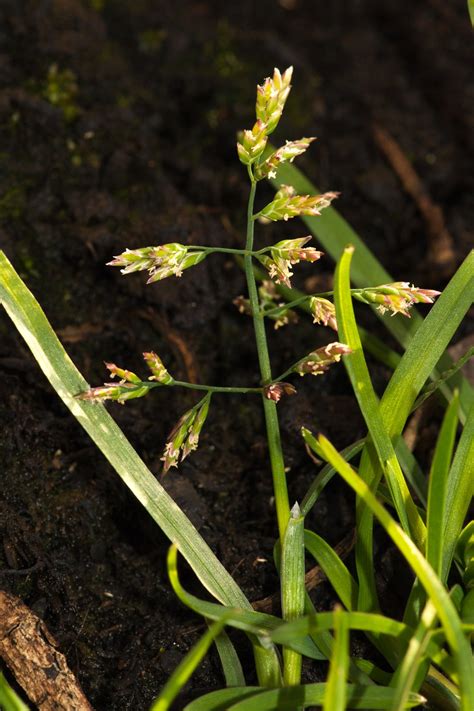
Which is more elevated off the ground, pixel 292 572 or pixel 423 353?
pixel 423 353

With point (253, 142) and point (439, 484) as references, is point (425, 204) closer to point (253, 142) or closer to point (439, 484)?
point (253, 142)

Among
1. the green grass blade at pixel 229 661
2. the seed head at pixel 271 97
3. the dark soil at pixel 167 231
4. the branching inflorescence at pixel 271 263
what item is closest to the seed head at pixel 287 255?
the branching inflorescence at pixel 271 263

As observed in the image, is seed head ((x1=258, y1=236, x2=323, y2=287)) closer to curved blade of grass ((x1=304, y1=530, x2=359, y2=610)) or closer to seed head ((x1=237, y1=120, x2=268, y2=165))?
seed head ((x1=237, y1=120, x2=268, y2=165))

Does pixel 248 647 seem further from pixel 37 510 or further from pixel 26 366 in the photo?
pixel 26 366

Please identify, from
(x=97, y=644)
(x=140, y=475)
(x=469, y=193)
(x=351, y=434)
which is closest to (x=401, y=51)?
(x=469, y=193)

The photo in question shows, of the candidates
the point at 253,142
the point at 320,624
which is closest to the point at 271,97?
the point at 253,142

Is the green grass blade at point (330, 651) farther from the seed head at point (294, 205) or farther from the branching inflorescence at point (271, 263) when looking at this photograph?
the seed head at point (294, 205)

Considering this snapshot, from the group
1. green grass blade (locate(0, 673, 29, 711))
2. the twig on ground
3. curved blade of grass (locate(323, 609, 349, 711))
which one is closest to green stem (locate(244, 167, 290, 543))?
curved blade of grass (locate(323, 609, 349, 711))
